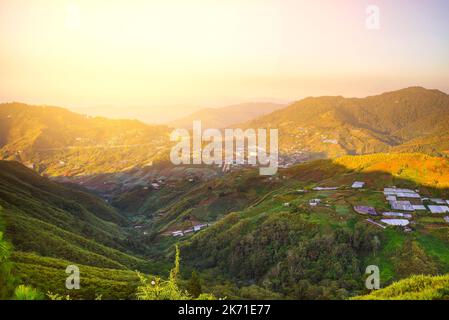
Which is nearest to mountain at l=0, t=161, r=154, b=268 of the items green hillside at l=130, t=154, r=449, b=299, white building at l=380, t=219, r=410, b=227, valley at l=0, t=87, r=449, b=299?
valley at l=0, t=87, r=449, b=299

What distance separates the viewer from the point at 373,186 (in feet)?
258

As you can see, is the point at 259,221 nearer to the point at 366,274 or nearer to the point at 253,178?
the point at 366,274

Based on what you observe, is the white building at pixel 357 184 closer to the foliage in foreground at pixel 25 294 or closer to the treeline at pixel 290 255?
the treeline at pixel 290 255

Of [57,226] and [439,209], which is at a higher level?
[439,209]

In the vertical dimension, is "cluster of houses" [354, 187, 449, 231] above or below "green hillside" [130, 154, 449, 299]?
above

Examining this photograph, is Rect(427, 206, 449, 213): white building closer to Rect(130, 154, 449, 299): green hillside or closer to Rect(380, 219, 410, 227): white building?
Rect(130, 154, 449, 299): green hillside

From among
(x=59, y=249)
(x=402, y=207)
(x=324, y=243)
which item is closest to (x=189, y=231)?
(x=324, y=243)

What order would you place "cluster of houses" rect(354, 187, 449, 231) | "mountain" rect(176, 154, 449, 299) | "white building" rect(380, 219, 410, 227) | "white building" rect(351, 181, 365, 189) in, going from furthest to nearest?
"white building" rect(351, 181, 365, 189) < "cluster of houses" rect(354, 187, 449, 231) < "white building" rect(380, 219, 410, 227) < "mountain" rect(176, 154, 449, 299)

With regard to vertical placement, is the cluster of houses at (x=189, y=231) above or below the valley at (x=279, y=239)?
below

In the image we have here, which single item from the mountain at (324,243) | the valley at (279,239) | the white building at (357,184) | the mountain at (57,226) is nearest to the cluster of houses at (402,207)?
the valley at (279,239)

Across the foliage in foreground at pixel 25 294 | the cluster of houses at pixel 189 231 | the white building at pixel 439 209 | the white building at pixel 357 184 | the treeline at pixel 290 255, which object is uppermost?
the foliage in foreground at pixel 25 294

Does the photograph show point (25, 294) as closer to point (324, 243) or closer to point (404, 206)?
point (324, 243)
